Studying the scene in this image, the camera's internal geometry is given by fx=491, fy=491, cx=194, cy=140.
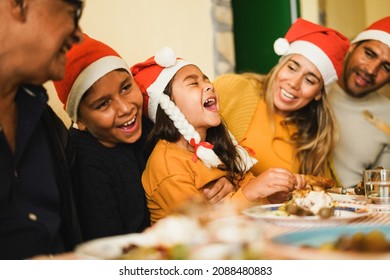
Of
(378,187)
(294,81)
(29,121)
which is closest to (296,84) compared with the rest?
(294,81)

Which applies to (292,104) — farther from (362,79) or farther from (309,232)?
(309,232)

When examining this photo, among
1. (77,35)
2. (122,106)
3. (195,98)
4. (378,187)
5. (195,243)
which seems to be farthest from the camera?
(195,98)

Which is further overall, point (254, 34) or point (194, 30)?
point (254, 34)

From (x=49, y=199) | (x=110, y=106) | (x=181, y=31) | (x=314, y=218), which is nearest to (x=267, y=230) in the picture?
(x=314, y=218)

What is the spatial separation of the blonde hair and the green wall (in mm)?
97

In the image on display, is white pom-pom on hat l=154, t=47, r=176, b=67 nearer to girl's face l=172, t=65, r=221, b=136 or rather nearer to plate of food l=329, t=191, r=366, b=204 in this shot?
girl's face l=172, t=65, r=221, b=136

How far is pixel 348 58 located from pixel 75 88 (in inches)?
42.7

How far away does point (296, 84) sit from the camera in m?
1.44

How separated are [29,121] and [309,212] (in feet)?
1.53

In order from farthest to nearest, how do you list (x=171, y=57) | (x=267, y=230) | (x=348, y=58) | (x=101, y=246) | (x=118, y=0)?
(x=348, y=58) → (x=171, y=57) → (x=118, y=0) → (x=267, y=230) → (x=101, y=246)

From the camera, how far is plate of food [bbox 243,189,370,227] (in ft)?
2.39

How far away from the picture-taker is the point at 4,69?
0.72 meters

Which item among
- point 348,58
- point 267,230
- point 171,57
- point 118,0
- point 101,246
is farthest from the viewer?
point 348,58
